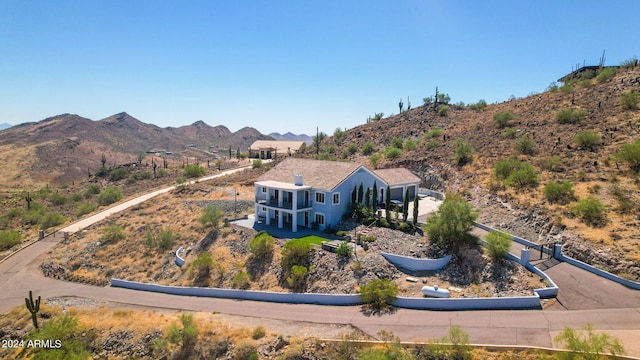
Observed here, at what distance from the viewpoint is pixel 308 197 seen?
36.5 metres

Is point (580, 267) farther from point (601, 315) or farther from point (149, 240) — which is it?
point (149, 240)

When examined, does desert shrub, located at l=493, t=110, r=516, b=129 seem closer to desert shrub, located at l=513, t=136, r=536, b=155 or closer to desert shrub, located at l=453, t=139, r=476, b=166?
desert shrub, located at l=453, t=139, r=476, b=166

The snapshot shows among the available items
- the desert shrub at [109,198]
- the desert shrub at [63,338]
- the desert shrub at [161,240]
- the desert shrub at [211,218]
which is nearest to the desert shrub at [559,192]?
the desert shrub at [211,218]

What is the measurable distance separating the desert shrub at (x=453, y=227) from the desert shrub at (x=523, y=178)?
38.5ft

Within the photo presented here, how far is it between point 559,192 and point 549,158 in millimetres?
9099

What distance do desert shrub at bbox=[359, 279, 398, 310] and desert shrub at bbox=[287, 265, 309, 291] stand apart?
5.24 meters

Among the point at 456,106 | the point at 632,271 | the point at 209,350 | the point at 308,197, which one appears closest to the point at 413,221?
the point at 308,197

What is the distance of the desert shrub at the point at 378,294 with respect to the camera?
23.5 meters

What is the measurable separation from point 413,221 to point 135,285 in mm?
26318

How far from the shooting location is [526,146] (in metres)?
45.1

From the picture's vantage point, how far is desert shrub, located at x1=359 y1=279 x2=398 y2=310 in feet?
77.2

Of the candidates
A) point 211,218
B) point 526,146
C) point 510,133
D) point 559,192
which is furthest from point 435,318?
point 510,133

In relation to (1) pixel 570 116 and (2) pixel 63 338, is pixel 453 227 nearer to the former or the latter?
(2) pixel 63 338

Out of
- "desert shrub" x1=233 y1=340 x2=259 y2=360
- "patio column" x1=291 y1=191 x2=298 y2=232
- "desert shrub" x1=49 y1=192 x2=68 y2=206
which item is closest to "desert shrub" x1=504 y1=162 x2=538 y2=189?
"patio column" x1=291 y1=191 x2=298 y2=232
